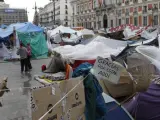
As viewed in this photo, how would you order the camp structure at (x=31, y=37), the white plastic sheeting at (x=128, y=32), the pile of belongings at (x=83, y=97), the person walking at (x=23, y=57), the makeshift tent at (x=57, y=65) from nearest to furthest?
1. the pile of belongings at (x=83, y=97)
2. the makeshift tent at (x=57, y=65)
3. the person walking at (x=23, y=57)
4. the camp structure at (x=31, y=37)
5. the white plastic sheeting at (x=128, y=32)

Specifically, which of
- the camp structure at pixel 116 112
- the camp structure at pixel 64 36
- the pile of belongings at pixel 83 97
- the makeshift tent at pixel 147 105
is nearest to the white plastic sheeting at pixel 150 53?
the makeshift tent at pixel 147 105

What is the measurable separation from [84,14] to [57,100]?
9752cm

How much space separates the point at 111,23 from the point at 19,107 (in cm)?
7561

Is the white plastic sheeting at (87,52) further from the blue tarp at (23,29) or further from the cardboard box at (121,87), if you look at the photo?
the blue tarp at (23,29)

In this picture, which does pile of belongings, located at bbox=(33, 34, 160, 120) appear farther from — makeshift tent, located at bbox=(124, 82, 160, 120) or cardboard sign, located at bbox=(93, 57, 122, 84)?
cardboard sign, located at bbox=(93, 57, 122, 84)

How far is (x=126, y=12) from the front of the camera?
243ft

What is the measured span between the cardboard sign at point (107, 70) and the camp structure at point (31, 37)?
16.3m

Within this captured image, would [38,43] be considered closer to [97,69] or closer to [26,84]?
[26,84]

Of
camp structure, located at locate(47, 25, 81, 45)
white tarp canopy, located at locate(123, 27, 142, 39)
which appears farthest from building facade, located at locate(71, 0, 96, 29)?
white tarp canopy, located at locate(123, 27, 142, 39)

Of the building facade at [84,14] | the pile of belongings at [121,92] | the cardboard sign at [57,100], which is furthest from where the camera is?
the building facade at [84,14]

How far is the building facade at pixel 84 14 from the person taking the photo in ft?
310

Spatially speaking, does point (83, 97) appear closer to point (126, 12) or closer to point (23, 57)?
point (23, 57)

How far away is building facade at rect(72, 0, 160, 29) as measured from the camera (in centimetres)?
6266

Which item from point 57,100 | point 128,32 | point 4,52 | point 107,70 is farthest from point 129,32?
point 57,100
